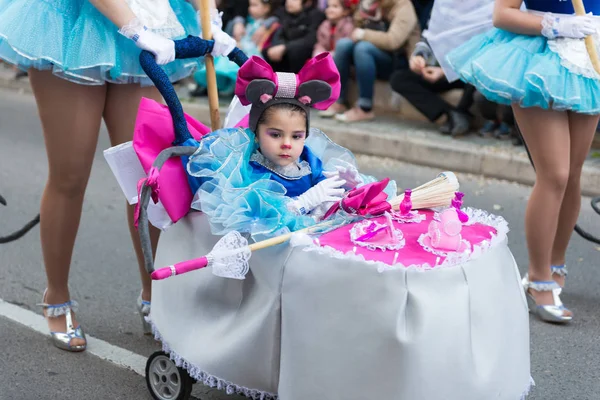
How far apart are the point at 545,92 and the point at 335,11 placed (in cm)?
474

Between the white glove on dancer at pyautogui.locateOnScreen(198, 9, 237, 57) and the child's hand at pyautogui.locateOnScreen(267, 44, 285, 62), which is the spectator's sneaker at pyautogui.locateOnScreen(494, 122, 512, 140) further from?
the white glove on dancer at pyautogui.locateOnScreen(198, 9, 237, 57)

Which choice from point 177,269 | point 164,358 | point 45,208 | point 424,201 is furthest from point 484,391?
point 45,208

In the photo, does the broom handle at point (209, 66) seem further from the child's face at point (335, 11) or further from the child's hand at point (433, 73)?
the child's face at point (335, 11)

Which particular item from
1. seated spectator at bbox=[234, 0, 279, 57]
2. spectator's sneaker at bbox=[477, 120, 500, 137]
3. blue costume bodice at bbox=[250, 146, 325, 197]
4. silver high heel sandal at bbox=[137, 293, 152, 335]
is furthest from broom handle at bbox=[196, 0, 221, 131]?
seated spectator at bbox=[234, 0, 279, 57]

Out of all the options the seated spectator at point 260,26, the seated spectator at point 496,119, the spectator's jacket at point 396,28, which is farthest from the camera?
the seated spectator at point 260,26

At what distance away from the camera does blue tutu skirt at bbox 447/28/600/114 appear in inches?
152

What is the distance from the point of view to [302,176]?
10.8ft

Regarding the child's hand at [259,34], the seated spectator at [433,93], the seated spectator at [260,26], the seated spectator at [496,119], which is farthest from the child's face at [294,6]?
the seated spectator at [496,119]

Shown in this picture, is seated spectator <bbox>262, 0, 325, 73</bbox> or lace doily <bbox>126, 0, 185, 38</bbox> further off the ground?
lace doily <bbox>126, 0, 185, 38</bbox>

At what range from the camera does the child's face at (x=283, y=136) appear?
3197 mm

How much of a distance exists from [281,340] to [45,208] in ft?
4.79

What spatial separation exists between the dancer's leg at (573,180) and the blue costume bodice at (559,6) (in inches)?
18.2

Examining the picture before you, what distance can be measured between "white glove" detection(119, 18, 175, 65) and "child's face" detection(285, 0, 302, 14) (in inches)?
217

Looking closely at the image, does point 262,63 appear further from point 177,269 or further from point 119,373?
point 119,373
